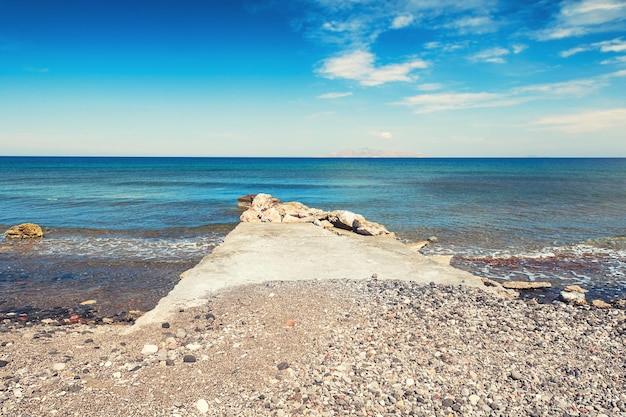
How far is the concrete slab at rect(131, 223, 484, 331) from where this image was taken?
445 inches

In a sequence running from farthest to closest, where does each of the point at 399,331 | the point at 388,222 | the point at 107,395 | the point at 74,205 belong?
the point at 74,205, the point at 388,222, the point at 399,331, the point at 107,395

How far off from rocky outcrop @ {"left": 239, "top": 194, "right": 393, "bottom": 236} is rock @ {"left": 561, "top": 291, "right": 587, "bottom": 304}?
8.65 m

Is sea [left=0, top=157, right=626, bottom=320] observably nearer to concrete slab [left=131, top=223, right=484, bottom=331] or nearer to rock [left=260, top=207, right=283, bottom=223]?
concrete slab [left=131, top=223, right=484, bottom=331]

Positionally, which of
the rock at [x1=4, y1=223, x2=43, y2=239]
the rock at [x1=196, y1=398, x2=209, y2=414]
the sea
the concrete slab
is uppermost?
the concrete slab

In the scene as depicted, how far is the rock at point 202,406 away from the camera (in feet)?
19.9

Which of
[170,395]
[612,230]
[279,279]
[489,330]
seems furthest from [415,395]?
[612,230]

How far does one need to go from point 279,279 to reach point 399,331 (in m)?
4.58

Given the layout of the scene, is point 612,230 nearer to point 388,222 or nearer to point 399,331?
point 388,222

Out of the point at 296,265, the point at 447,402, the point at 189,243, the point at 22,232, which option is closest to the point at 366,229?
the point at 296,265

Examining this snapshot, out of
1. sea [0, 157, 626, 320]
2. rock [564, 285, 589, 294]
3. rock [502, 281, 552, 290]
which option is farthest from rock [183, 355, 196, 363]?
rock [564, 285, 589, 294]

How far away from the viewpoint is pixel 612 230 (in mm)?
24344

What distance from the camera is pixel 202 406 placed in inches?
241

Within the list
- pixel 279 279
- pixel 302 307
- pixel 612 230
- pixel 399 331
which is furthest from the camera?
pixel 612 230

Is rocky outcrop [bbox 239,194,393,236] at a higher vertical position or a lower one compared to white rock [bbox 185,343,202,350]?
higher
